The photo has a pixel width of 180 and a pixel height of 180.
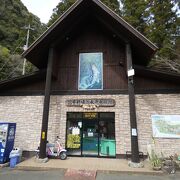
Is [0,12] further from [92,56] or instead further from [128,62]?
[128,62]

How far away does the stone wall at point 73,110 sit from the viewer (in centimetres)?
1022

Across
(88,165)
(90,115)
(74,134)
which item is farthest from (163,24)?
(88,165)

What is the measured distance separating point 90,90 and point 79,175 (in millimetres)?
4953

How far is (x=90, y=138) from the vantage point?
10.8 meters

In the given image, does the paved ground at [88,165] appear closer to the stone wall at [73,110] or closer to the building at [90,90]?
the building at [90,90]

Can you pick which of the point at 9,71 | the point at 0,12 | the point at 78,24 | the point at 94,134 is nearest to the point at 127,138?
the point at 94,134

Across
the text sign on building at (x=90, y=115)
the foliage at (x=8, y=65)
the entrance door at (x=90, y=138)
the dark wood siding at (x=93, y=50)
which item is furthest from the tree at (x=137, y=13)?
the foliage at (x=8, y=65)

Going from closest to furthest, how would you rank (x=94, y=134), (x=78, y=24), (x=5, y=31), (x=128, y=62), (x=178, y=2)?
1. (x=128, y=62)
2. (x=94, y=134)
3. (x=78, y=24)
4. (x=178, y=2)
5. (x=5, y=31)

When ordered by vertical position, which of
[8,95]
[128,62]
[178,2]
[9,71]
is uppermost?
[178,2]

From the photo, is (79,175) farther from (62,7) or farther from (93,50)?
(62,7)

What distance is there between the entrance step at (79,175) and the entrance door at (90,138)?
9.13 ft

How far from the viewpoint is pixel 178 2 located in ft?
60.7

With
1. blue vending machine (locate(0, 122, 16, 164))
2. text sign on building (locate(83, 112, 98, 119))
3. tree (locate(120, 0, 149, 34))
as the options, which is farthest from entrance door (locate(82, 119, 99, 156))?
tree (locate(120, 0, 149, 34))

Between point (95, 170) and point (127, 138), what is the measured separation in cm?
303
